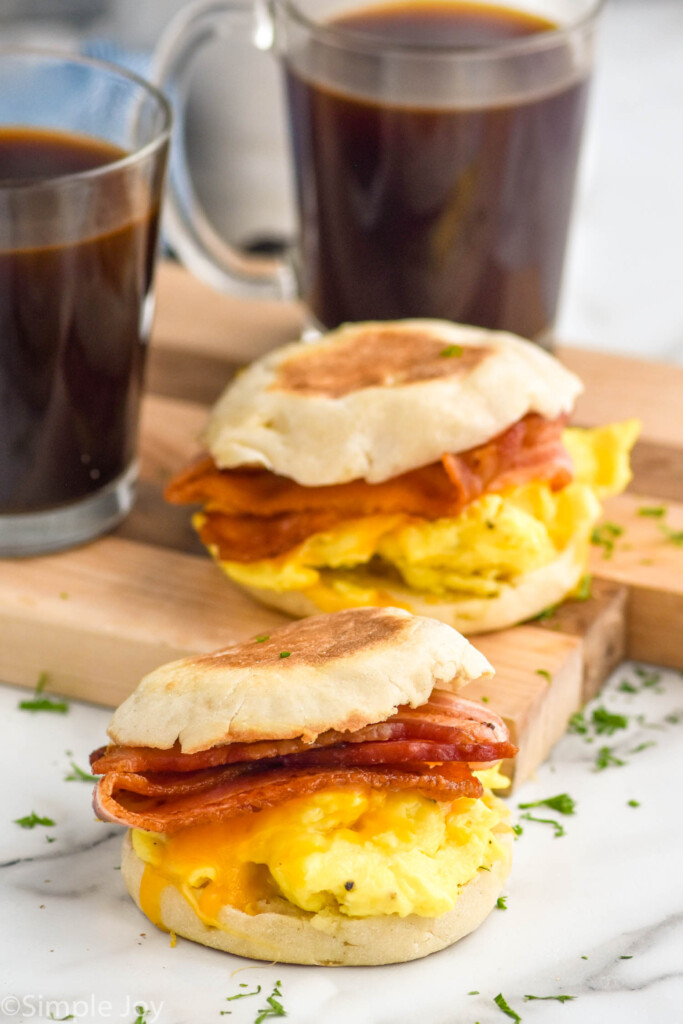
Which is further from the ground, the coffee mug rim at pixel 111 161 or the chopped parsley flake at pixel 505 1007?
the coffee mug rim at pixel 111 161

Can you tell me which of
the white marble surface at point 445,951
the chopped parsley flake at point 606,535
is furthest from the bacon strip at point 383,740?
the chopped parsley flake at point 606,535

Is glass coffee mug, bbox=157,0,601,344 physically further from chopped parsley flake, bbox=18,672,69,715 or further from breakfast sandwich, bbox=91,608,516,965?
breakfast sandwich, bbox=91,608,516,965

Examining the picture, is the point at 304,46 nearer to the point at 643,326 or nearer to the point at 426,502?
the point at 426,502

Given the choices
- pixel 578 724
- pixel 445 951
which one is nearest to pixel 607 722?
pixel 578 724

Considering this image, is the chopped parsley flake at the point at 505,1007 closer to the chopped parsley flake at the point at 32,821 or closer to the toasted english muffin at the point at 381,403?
the chopped parsley flake at the point at 32,821

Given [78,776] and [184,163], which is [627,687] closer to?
[78,776]

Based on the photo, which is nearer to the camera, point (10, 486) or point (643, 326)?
point (10, 486)

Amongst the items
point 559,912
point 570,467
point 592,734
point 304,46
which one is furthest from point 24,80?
point 559,912
